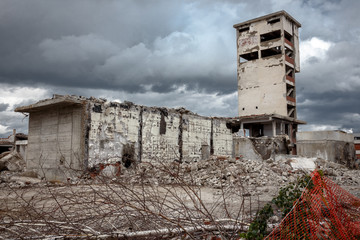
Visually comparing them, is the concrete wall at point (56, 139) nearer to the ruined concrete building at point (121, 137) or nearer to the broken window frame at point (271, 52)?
the ruined concrete building at point (121, 137)

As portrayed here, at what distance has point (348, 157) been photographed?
64.8ft

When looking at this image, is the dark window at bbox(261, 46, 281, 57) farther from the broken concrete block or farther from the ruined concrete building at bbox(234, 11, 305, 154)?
the broken concrete block

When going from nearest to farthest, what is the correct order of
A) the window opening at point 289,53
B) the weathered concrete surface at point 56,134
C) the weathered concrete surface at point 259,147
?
the weathered concrete surface at point 56,134
the weathered concrete surface at point 259,147
the window opening at point 289,53

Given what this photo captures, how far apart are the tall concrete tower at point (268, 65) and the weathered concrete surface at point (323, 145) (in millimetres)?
10132

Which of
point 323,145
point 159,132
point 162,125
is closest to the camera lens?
point 159,132

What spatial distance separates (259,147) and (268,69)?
41.3ft

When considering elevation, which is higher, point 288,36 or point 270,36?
point 288,36

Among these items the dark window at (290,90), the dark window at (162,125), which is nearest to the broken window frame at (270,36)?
the dark window at (290,90)

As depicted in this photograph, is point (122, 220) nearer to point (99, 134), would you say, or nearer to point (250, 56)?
point (99, 134)

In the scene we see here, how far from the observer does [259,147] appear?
19656 mm

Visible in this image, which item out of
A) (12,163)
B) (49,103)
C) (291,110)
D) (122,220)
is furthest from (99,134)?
(291,110)

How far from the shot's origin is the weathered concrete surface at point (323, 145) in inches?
681

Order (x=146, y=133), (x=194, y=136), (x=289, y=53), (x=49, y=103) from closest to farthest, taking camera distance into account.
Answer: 1. (x=49, y=103)
2. (x=146, y=133)
3. (x=194, y=136)
4. (x=289, y=53)

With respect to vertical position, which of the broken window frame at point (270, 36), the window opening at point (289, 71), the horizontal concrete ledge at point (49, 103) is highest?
the broken window frame at point (270, 36)
